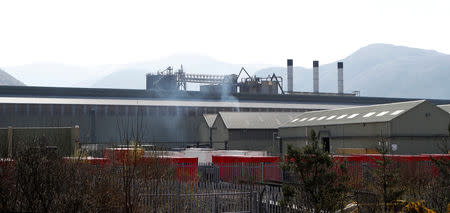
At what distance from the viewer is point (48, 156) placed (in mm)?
14430

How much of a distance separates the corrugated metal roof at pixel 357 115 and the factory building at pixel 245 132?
12.7 ft

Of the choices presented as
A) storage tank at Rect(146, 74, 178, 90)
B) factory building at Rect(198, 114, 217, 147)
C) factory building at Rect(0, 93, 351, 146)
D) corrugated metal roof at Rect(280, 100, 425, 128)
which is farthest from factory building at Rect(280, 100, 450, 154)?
storage tank at Rect(146, 74, 178, 90)

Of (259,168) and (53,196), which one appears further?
(259,168)

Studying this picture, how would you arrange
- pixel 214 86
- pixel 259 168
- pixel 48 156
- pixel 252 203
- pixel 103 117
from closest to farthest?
pixel 48 156 < pixel 252 203 < pixel 259 168 < pixel 103 117 < pixel 214 86

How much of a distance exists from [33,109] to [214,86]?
55950mm

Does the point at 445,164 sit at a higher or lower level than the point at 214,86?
lower

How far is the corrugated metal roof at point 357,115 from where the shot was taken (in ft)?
172

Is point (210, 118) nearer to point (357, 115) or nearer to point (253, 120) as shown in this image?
point (253, 120)

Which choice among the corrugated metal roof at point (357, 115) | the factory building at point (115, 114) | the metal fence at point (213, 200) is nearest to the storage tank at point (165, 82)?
the factory building at point (115, 114)

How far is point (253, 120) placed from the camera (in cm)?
7525

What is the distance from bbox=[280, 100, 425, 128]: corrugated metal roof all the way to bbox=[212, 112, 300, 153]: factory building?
3.86 metres

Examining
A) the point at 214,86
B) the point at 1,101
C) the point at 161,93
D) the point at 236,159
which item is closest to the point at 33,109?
the point at 1,101

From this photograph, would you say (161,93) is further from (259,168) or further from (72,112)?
(259,168)

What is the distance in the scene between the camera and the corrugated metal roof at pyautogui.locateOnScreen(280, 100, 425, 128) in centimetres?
5256
